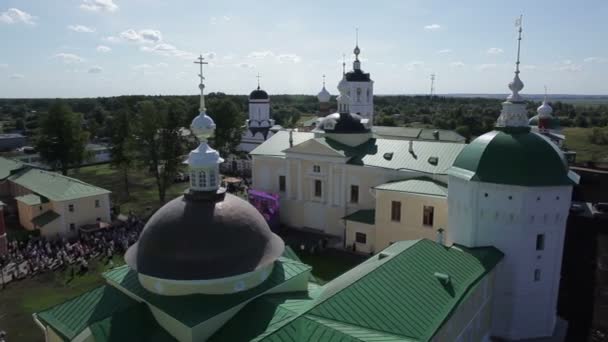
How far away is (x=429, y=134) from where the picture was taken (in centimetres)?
5197

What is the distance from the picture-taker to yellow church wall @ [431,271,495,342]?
11867 millimetres

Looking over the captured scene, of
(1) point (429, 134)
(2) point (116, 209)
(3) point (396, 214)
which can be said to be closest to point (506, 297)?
(3) point (396, 214)

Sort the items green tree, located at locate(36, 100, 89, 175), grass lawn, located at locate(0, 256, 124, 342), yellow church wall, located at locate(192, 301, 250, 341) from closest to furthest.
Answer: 1. yellow church wall, located at locate(192, 301, 250, 341)
2. grass lawn, located at locate(0, 256, 124, 342)
3. green tree, located at locate(36, 100, 89, 175)

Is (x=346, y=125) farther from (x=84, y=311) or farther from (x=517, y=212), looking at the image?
(x=84, y=311)

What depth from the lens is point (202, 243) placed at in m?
11.2

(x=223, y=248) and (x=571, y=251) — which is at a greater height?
(x=223, y=248)

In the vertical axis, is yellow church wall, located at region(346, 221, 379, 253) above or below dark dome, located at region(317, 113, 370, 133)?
below

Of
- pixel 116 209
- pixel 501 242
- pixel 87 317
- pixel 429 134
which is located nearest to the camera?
pixel 87 317

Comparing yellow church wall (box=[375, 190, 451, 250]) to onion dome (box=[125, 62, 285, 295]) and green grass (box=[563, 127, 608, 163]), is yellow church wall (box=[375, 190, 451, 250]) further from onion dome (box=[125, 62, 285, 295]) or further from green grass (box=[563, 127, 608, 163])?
green grass (box=[563, 127, 608, 163])

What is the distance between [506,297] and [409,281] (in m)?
5.78

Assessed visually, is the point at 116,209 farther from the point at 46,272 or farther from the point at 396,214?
the point at 396,214

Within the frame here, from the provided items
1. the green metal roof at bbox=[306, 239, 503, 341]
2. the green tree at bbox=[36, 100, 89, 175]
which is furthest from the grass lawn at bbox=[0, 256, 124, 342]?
the green tree at bbox=[36, 100, 89, 175]

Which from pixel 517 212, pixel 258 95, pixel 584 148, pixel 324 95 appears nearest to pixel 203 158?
pixel 517 212

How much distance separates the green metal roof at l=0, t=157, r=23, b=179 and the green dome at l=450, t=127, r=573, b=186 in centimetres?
3407
